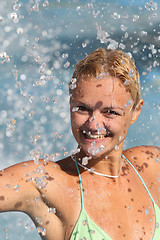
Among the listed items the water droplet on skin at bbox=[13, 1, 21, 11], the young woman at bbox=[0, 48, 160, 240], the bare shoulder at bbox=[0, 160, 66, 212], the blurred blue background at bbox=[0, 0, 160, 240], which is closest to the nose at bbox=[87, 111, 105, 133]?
the young woman at bbox=[0, 48, 160, 240]

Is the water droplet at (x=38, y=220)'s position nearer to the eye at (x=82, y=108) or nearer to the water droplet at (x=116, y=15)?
the eye at (x=82, y=108)

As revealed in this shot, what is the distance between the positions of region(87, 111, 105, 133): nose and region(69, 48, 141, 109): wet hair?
17 centimetres

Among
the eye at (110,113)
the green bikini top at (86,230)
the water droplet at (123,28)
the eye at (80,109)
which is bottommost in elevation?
the green bikini top at (86,230)

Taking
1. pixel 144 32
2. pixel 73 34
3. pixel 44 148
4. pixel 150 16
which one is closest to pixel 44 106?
pixel 44 148

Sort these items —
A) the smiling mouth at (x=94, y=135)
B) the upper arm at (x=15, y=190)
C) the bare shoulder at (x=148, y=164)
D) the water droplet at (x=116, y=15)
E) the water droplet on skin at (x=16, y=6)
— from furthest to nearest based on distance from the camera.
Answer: the water droplet at (x=116, y=15) → the water droplet on skin at (x=16, y=6) → the bare shoulder at (x=148, y=164) → the smiling mouth at (x=94, y=135) → the upper arm at (x=15, y=190)

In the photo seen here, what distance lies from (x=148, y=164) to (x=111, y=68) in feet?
2.56

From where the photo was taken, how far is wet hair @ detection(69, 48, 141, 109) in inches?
60.6

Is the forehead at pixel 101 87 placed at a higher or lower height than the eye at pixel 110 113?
higher

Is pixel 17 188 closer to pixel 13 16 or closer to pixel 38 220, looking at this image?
pixel 38 220

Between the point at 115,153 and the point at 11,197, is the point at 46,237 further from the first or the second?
the point at 115,153

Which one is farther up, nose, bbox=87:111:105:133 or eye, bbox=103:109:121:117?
eye, bbox=103:109:121:117

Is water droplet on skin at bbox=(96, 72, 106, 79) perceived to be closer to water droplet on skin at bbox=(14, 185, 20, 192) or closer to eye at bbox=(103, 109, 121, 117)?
eye at bbox=(103, 109, 121, 117)

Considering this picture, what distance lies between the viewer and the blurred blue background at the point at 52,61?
3.53 metres

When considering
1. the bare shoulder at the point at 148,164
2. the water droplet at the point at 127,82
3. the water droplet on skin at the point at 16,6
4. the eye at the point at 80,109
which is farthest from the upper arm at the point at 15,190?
the water droplet on skin at the point at 16,6
